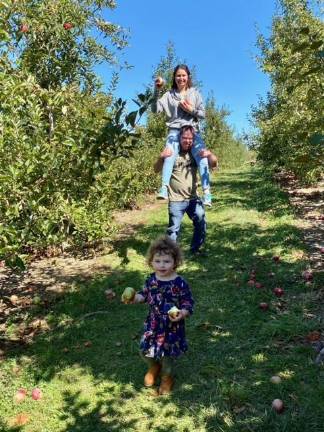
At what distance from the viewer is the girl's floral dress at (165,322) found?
393 centimetres

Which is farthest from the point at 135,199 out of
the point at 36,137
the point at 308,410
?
the point at 308,410

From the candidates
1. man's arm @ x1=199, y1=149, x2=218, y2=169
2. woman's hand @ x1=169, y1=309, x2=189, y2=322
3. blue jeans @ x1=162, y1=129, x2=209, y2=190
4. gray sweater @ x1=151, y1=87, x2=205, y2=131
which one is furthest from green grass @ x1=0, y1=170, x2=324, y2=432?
gray sweater @ x1=151, y1=87, x2=205, y2=131

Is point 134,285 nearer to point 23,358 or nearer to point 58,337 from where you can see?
point 58,337

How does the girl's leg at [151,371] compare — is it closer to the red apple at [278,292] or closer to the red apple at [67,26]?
the red apple at [278,292]

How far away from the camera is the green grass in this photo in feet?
11.9

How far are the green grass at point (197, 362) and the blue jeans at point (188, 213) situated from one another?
0.57 meters

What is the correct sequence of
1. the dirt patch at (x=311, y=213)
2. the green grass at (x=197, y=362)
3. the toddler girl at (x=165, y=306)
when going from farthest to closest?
1. the dirt patch at (x=311, y=213)
2. the toddler girl at (x=165, y=306)
3. the green grass at (x=197, y=362)

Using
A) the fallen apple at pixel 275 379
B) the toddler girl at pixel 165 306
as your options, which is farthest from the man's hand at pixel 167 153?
the fallen apple at pixel 275 379

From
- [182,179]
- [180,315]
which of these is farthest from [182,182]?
[180,315]

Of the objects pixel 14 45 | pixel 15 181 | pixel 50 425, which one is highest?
pixel 14 45

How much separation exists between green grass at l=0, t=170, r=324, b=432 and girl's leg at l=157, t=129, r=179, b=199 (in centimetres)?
131

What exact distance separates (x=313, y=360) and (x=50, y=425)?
92.0 inches

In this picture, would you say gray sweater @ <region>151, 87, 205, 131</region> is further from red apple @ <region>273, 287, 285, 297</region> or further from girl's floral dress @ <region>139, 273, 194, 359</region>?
girl's floral dress @ <region>139, 273, 194, 359</region>

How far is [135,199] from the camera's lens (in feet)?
47.3
